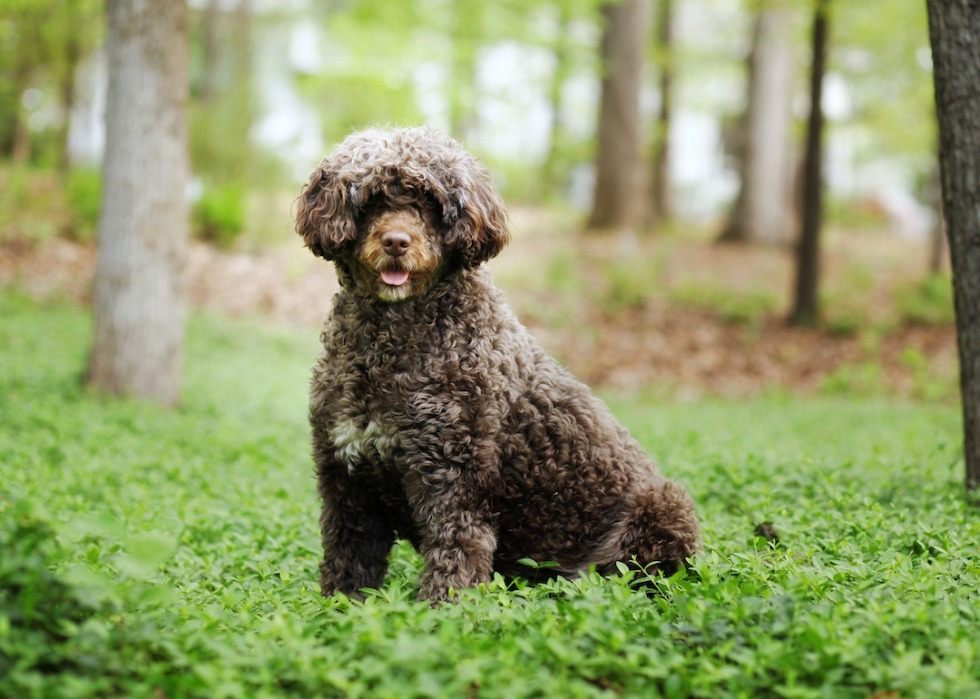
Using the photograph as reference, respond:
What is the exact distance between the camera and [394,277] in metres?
3.34

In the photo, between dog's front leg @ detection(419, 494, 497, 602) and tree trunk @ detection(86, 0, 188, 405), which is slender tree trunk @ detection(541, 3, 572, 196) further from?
dog's front leg @ detection(419, 494, 497, 602)

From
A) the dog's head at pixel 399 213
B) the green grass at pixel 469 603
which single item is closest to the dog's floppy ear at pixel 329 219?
the dog's head at pixel 399 213

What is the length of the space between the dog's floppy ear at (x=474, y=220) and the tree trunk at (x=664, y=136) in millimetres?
20592

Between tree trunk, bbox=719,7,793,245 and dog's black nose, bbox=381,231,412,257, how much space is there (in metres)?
18.5

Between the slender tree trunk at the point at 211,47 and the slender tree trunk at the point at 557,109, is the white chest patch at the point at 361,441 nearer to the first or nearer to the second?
the slender tree trunk at the point at 557,109

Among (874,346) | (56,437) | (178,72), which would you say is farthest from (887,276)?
(56,437)

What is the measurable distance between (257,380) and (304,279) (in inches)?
235

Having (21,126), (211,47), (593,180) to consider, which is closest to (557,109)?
(593,180)

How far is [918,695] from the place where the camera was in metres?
2.33

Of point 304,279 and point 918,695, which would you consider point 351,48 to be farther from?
point 918,695

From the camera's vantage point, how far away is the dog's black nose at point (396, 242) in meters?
3.29

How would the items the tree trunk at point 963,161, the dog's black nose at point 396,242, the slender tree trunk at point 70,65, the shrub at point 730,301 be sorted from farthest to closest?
the slender tree trunk at point 70,65
the shrub at point 730,301
the tree trunk at point 963,161
the dog's black nose at point 396,242

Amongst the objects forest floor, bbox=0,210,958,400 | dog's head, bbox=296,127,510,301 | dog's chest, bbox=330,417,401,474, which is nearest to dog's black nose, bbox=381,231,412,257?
dog's head, bbox=296,127,510,301

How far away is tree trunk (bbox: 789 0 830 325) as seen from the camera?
13453mm
